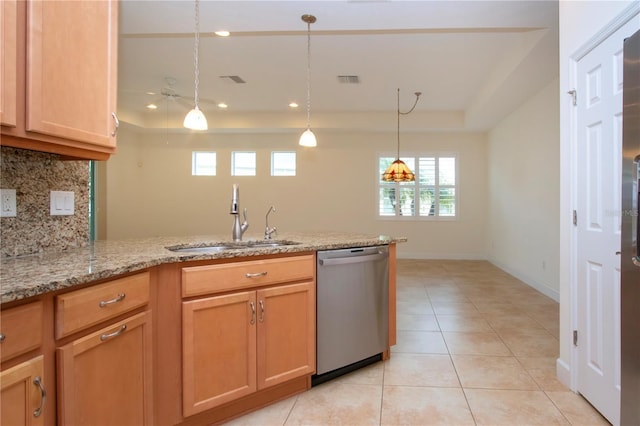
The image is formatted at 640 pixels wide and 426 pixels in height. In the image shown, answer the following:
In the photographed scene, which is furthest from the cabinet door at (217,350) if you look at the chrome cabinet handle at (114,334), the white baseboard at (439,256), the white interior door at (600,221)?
the white baseboard at (439,256)

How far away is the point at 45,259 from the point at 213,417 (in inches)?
43.8

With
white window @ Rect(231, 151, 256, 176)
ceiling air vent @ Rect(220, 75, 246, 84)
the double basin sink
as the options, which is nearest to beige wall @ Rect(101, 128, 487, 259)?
white window @ Rect(231, 151, 256, 176)

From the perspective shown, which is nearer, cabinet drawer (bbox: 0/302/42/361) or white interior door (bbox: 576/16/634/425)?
cabinet drawer (bbox: 0/302/42/361)

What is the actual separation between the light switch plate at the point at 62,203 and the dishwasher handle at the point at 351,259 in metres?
1.40

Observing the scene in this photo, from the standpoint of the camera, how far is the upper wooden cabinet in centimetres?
120

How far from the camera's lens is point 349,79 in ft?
16.5

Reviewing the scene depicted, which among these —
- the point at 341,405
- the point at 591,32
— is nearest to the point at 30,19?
the point at 341,405

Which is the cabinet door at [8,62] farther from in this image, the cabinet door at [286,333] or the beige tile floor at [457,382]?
the beige tile floor at [457,382]

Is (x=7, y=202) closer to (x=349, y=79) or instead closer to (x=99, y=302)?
(x=99, y=302)

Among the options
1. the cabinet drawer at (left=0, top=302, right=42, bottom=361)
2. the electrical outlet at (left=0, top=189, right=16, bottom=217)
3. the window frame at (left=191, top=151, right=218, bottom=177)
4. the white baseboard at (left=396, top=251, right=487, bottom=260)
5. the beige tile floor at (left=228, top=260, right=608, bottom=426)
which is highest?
the window frame at (left=191, top=151, right=218, bottom=177)

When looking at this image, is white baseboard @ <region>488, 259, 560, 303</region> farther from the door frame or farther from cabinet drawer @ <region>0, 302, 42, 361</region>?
cabinet drawer @ <region>0, 302, 42, 361</region>

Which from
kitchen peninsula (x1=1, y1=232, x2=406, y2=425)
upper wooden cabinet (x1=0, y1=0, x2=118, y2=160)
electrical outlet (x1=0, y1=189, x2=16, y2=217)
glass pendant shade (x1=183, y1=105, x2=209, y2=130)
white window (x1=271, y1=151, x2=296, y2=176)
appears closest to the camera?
kitchen peninsula (x1=1, y1=232, x2=406, y2=425)

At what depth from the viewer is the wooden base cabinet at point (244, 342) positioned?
166 centimetres

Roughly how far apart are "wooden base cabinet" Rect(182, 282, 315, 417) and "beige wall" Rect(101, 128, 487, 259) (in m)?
5.60
